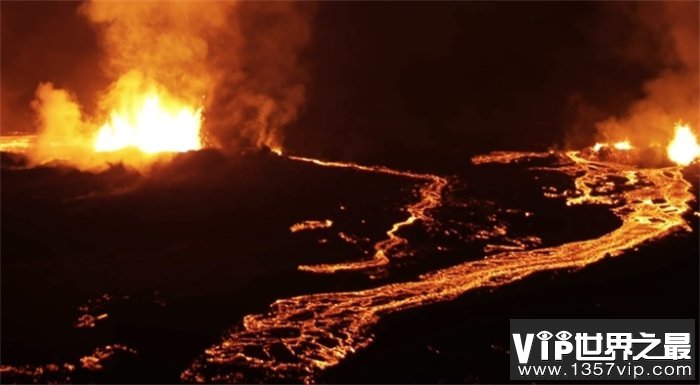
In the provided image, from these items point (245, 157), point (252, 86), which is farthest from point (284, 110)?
point (245, 157)

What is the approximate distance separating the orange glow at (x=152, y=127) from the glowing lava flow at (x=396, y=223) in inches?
146

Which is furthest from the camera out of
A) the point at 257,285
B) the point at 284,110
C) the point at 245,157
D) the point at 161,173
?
the point at 284,110

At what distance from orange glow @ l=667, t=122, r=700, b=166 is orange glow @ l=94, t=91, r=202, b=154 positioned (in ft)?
61.0

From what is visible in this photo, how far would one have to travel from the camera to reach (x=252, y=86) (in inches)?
1641

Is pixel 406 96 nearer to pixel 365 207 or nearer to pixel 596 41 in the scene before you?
pixel 596 41

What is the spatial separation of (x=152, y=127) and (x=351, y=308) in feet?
42.6

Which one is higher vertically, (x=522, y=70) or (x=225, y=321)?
→ (x=522, y=70)

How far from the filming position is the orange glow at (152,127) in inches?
1006

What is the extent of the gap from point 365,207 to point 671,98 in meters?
24.3

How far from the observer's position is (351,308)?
16.4 metres

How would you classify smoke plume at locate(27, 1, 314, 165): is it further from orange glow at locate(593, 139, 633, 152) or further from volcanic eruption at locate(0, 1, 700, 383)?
orange glow at locate(593, 139, 633, 152)

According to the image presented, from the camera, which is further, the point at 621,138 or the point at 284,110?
the point at 284,110

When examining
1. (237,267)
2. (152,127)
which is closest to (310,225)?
(237,267)

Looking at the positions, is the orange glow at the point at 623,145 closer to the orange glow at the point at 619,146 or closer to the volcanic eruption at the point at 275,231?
the orange glow at the point at 619,146
